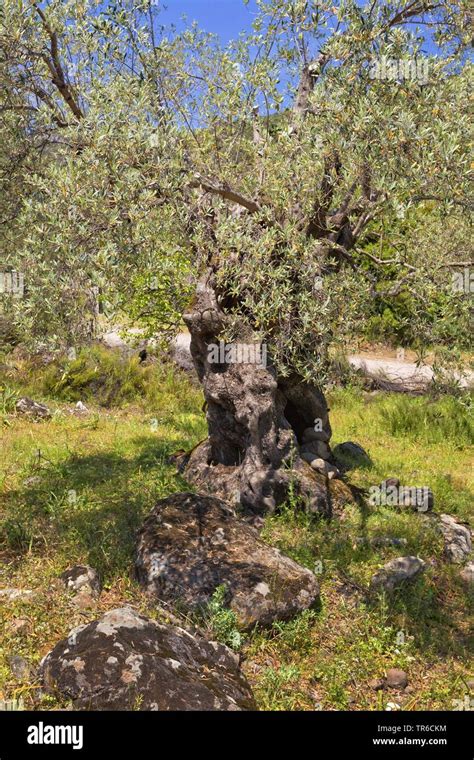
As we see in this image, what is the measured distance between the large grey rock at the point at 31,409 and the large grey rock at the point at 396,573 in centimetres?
890

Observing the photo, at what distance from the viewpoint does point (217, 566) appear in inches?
311

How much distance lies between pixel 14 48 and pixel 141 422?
925 cm

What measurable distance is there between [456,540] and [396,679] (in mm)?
3467

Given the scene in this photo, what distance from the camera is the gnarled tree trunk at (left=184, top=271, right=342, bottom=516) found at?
10078 mm

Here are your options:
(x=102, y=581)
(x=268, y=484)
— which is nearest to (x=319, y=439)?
(x=268, y=484)

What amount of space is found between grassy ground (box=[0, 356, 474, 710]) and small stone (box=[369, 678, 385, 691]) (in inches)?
2.9

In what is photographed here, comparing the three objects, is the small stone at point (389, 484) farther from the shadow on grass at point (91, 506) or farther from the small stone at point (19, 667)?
the small stone at point (19, 667)

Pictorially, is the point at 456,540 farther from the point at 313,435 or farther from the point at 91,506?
the point at 91,506

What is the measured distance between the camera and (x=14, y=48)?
852 centimetres

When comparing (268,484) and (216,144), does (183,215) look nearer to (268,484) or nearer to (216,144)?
(216,144)

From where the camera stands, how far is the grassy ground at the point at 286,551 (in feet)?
23.0

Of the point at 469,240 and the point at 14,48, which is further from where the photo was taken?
the point at 469,240

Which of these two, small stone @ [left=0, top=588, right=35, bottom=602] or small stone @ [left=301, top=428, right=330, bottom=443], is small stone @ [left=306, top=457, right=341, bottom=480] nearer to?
small stone @ [left=301, top=428, right=330, bottom=443]

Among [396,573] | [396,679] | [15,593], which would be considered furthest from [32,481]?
[396,679]
